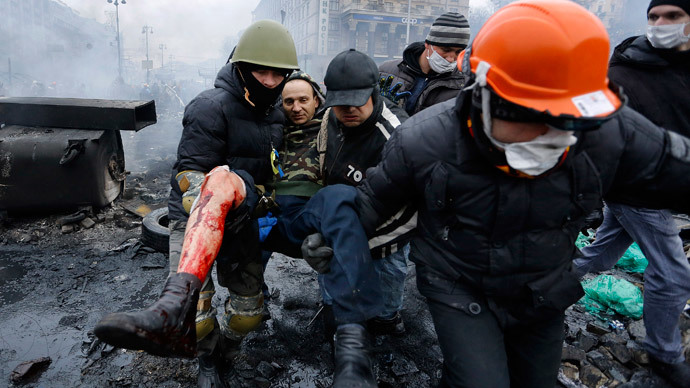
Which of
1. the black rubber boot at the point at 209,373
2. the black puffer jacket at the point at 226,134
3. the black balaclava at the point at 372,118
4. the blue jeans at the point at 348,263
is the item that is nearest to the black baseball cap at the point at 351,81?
the black balaclava at the point at 372,118

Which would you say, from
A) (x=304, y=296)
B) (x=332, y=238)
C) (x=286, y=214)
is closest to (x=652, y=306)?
(x=332, y=238)

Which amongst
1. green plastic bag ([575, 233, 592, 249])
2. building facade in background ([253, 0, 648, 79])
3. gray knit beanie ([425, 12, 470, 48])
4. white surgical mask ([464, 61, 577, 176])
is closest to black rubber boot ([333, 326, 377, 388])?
white surgical mask ([464, 61, 577, 176])

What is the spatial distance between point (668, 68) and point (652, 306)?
5.45 ft

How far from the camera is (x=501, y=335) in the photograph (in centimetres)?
183

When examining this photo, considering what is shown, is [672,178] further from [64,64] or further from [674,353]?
[64,64]

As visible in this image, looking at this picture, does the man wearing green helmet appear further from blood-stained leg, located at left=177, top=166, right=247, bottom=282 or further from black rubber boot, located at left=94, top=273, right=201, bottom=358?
black rubber boot, located at left=94, top=273, right=201, bottom=358

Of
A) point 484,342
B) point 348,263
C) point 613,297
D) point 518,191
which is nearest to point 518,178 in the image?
point 518,191

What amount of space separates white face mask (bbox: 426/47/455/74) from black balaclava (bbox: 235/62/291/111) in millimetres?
1657

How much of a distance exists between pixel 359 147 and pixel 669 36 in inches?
84.8

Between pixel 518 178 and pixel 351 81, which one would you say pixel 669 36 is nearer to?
pixel 518 178

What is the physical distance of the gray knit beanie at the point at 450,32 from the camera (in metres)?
3.69

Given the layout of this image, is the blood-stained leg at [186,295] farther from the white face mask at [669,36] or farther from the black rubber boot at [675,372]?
the black rubber boot at [675,372]

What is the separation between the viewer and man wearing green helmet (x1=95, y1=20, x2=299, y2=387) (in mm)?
2539

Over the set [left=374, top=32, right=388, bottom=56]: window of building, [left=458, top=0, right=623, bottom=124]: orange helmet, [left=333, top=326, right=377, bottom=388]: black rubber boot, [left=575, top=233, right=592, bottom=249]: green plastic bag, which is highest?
[left=374, top=32, right=388, bottom=56]: window of building
